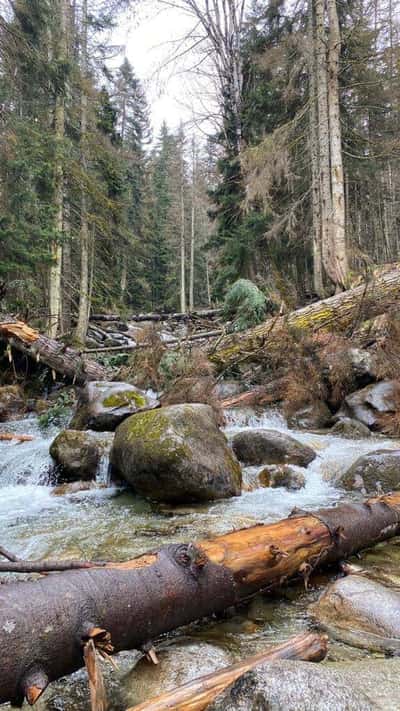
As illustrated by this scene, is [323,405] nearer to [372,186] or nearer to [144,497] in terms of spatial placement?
[144,497]

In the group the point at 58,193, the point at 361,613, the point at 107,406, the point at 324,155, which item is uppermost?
the point at 58,193

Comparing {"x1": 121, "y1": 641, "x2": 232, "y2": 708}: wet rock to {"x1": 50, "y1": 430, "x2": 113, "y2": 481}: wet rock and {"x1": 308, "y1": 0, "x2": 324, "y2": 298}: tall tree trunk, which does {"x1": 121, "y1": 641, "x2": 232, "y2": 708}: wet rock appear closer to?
{"x1": 50, "y1": 430, "x2": 113, "y2": 481}: wet rock

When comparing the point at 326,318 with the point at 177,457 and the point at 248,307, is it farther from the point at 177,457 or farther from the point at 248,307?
the point at 177,457

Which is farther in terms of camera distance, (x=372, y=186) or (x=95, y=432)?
(x=372, y=186)

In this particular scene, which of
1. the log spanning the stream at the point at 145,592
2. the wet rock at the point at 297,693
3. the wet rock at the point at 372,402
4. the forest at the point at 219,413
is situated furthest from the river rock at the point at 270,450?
the wet rock at the point at 297,693

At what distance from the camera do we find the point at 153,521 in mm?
4910

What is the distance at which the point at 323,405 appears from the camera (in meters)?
9.22

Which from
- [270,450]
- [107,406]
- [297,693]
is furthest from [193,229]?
[297,693]

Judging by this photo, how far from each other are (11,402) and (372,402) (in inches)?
320

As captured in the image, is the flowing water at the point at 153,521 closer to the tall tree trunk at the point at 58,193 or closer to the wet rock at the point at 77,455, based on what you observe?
the wet rock at the point at 77,455

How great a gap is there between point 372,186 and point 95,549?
18.1 metres

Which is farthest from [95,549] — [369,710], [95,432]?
[95,432]

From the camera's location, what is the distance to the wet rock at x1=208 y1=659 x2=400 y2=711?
154cm

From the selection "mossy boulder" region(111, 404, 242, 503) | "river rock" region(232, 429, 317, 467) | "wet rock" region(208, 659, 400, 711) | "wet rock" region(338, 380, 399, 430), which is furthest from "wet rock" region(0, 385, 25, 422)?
"wet rock" region(208, 659, 400, 711)
